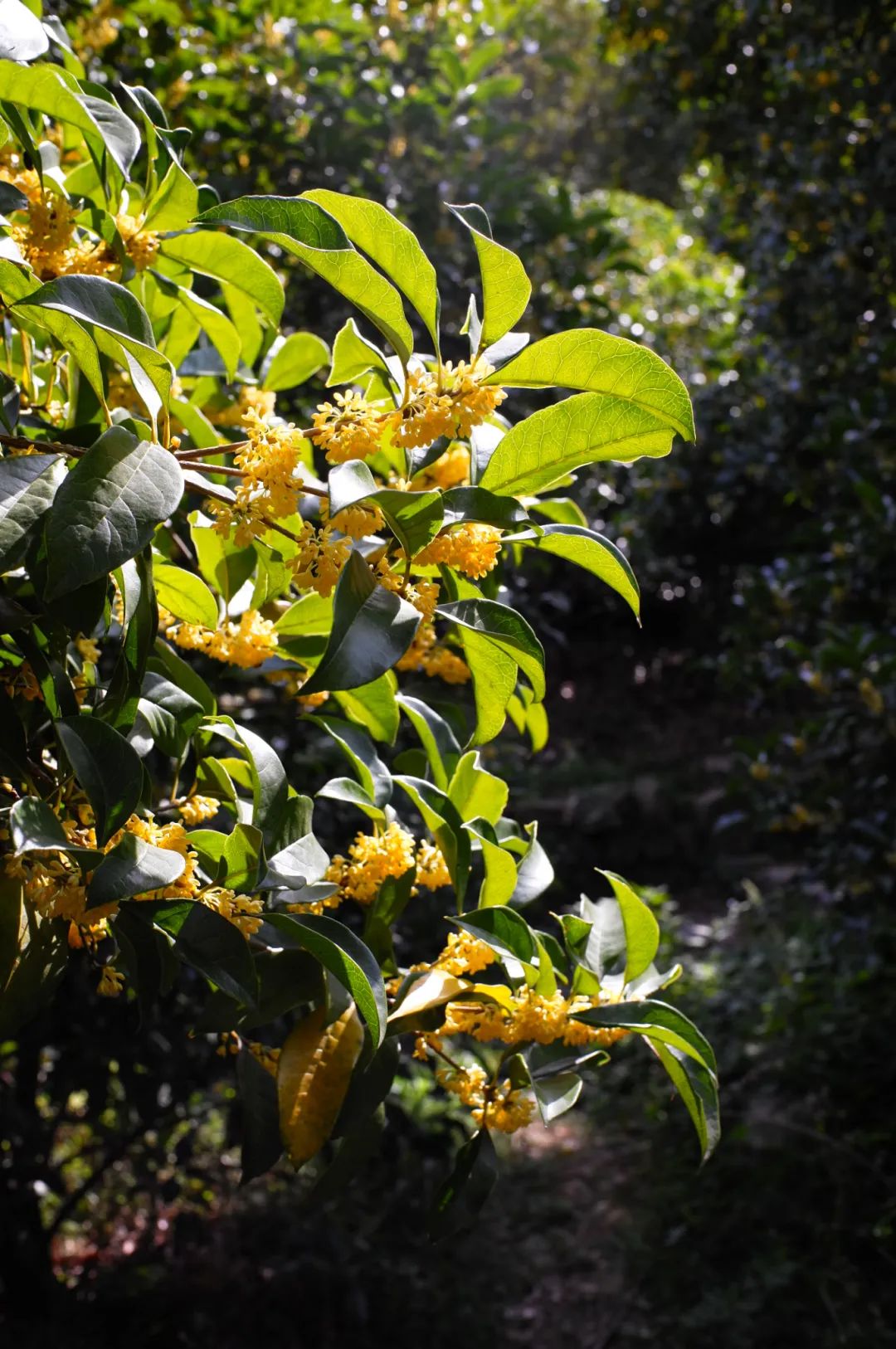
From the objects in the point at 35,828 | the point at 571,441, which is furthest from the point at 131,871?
the point at 571,441

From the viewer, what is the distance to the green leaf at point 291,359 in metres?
1.15

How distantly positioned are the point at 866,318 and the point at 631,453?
3.18 meters

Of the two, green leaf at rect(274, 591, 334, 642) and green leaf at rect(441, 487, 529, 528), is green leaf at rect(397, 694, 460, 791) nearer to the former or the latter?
green leaf at rect(274, 591, 334, 642)

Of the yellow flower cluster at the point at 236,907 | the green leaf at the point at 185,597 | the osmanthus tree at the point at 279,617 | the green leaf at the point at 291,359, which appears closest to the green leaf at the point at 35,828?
the osmanthus tree at the point at 279,617

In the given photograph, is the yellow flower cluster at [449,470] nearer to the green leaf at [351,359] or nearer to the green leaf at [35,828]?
the green leaf at [351,359]

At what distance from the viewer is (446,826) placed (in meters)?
0.91

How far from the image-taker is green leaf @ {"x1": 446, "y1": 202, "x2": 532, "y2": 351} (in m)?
0.73

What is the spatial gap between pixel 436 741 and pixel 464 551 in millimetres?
293

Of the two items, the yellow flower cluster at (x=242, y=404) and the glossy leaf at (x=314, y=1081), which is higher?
the yellow flower cluster at (x=242, y=404)

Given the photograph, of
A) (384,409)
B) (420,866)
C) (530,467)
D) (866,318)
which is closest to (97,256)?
(384,409)

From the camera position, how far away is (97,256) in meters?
0.88

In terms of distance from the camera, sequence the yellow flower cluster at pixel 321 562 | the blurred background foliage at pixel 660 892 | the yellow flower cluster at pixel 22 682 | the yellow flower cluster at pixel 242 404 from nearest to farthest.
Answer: the yellow flower cluster at pixel 321 562
the yellow flower cluster at pixel 22 682
the yellow flower cluster at pixel 242 404
the blurred background foliage at pixel 660 892

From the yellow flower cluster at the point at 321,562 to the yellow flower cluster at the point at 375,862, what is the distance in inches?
10.5

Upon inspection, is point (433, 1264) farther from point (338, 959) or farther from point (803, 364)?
point (803, 364)
